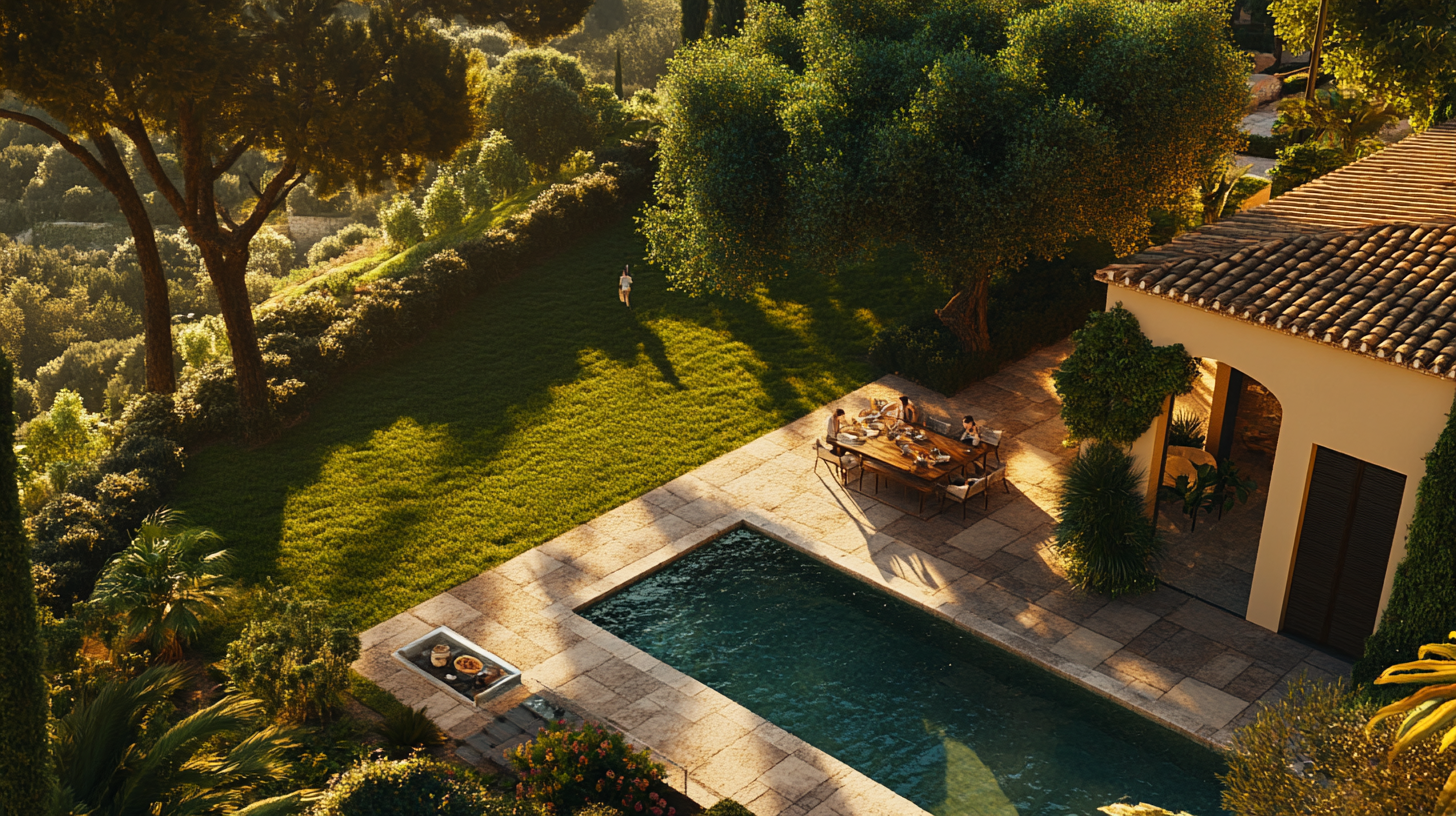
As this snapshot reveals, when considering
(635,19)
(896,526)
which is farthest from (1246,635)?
(635,19)

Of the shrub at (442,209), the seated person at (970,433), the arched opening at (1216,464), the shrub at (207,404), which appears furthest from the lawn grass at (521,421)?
the shrub at (442,209)

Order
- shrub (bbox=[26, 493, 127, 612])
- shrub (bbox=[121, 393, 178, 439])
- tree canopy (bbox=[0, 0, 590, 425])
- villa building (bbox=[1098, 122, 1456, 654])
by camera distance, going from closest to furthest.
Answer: villa building (bbox=[1098, 122, 1456, 654]) < shrub (bbox=[26, 493, 127, 612]) < tree canopy (bbox=[0, 0, 590, 425]) < shrub (bbox=[121, 393, 178, 439])

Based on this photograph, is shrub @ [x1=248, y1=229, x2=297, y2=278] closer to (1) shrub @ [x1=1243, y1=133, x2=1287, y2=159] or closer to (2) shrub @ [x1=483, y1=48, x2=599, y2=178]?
(2) shrub @ [x1=483, y1=48, x2=599, y2=178]

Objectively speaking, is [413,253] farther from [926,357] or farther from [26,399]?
[26,399]

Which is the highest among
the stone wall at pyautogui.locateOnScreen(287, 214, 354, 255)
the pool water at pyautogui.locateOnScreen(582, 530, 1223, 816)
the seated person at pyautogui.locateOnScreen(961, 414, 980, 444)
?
the seated person at pyautogui.locateOnScreen(961, 414, 980, 444)

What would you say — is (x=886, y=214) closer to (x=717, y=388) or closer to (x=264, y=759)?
(x=717, y=388)

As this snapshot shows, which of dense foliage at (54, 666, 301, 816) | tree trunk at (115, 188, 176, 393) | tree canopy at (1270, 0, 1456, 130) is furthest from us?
tree canopy at (1270, 0, 1456, 130)

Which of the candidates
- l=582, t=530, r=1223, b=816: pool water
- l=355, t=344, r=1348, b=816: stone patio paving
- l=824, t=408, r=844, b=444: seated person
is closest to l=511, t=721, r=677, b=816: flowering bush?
l=355, t=344, r=1348, b=816: stone patio paving

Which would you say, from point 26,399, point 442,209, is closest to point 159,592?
point 442,209
